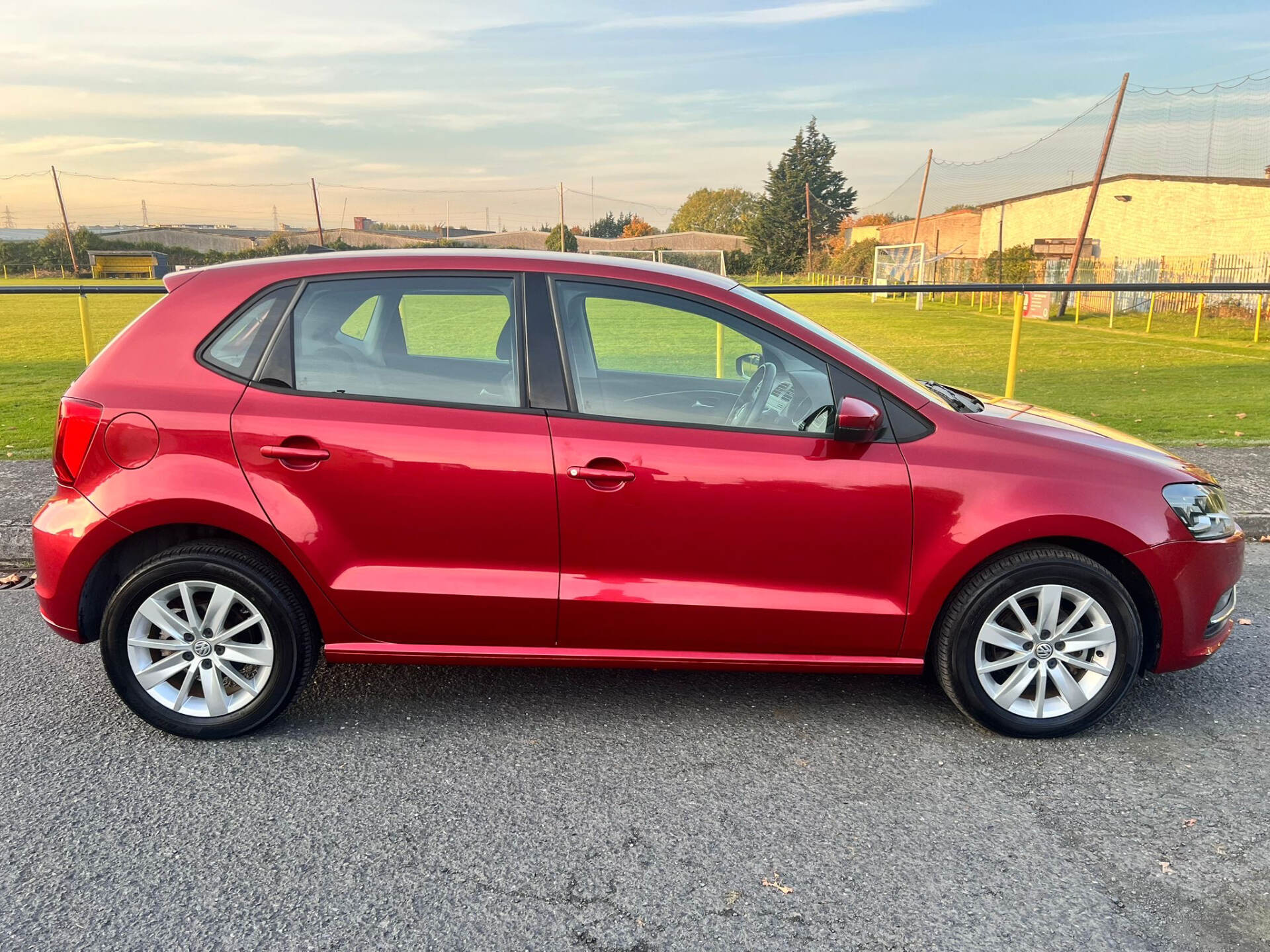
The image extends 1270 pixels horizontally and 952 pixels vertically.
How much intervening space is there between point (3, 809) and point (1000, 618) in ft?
10.9

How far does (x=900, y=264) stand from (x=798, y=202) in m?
36.1

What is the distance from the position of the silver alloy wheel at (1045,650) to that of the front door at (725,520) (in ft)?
1.19

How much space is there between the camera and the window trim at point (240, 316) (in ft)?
11.3

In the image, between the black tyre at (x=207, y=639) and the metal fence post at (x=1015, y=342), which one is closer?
the black tyre at (x=207, y=639)

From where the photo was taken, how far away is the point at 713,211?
11975 cm

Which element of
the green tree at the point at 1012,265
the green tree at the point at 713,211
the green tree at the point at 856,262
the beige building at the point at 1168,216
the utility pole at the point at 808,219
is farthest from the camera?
the green tree at the point at 713,211

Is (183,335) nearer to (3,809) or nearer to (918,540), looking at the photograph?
(3,809)

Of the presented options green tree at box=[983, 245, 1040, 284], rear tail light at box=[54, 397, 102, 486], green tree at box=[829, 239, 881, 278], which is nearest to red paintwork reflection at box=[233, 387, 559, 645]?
rear tail light at box=[54, 397, 102, 486]

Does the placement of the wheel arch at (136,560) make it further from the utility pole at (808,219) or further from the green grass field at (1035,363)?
the utility pole at (808,219)

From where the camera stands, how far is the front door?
3.32m

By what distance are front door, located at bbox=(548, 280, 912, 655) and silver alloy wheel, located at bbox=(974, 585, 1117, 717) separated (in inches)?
14.3

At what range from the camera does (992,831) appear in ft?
9.60

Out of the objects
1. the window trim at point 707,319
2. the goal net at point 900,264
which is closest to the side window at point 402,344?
the window trim at point 707,319

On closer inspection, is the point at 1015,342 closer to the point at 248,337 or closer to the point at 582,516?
the point at 582,516
